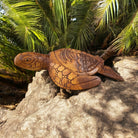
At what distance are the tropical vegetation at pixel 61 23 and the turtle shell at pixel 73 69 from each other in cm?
62

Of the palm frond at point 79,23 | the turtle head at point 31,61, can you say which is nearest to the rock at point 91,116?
the turtle head at point 31,61

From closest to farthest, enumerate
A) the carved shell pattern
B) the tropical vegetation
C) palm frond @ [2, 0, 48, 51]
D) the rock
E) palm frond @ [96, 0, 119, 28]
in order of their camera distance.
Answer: the rock
the carved shell pattern
palm frond @ [96, 0, 119, 28]
the tropical vegetation
palm frond @ [2, 0, 48, 51]

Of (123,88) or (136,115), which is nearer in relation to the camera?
(136,115)

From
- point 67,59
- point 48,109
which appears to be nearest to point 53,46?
point 67,59

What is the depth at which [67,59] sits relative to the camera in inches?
46.3

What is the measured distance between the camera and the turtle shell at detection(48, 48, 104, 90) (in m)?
1.06

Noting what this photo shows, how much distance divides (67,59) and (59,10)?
2.84ft

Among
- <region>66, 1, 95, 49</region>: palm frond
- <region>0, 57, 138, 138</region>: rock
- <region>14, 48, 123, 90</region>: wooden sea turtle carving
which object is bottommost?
<region>0, 57, 138, 138</region>: rock

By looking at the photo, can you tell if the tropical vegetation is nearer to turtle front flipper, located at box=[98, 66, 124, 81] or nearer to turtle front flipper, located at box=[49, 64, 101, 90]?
turtle front flipper, located at box=[98, 66, 124, 81]

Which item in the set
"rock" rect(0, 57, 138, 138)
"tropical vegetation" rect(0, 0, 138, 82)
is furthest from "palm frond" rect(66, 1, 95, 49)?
"rock" rect(0, 57, 138, 138)

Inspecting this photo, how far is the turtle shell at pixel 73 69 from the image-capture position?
1062 mm

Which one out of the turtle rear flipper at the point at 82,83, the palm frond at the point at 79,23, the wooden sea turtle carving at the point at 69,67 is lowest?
the turtle rear flipper at the point at 82,83

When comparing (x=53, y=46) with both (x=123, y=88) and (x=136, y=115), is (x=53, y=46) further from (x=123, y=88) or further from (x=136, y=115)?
(x=136, y=115)

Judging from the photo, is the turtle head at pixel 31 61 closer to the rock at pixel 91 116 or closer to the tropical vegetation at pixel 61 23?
the rock at pixel 91 116
